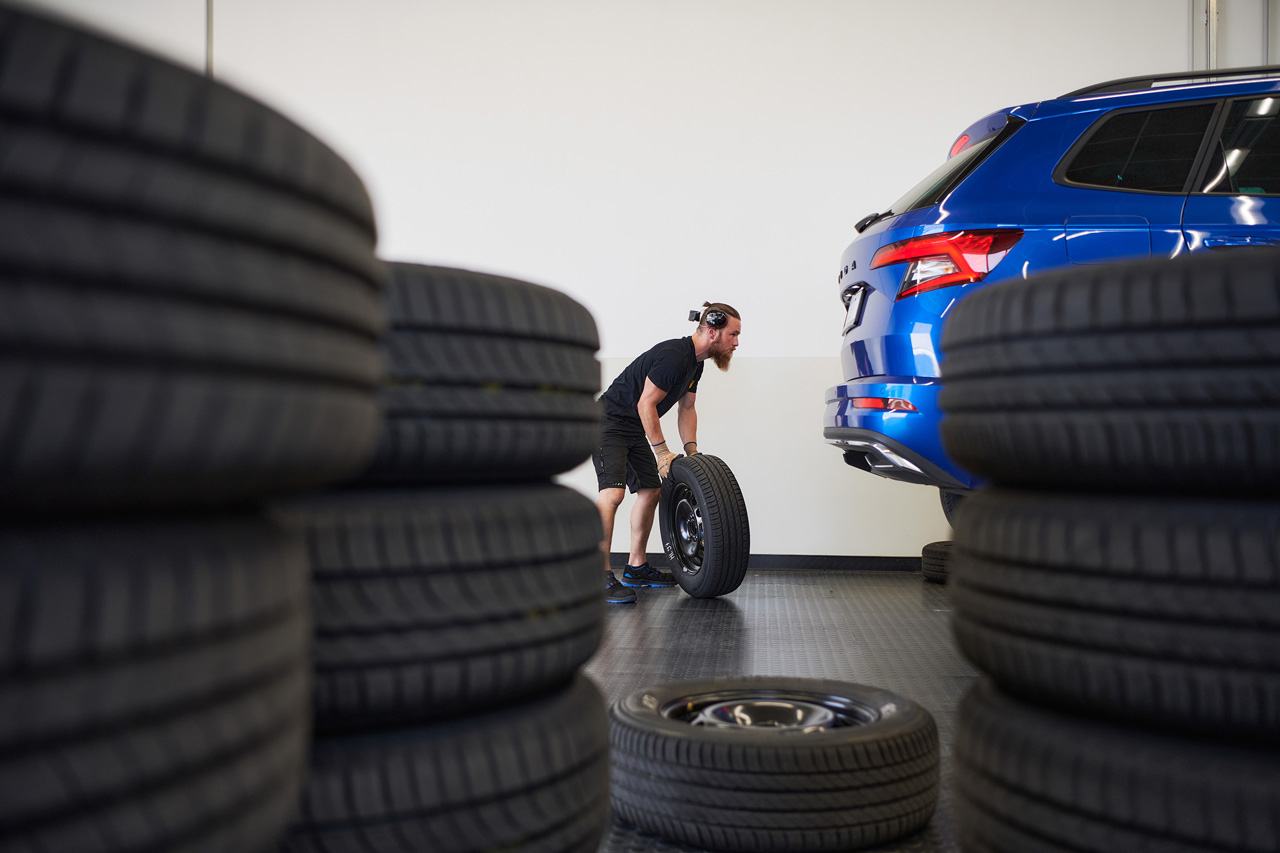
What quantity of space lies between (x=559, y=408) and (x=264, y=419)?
2.17 ft

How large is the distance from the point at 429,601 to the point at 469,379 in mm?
290

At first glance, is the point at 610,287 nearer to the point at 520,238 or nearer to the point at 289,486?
the point at 520,238

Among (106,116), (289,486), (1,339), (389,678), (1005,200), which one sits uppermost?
(1005,200)

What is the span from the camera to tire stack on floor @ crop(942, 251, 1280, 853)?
3.05 ft

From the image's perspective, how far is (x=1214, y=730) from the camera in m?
0.96

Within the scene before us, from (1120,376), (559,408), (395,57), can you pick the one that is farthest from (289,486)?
(395,57)

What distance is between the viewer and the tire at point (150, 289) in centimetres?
54

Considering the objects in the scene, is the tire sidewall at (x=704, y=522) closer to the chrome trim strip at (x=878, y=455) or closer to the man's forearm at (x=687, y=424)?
the man's forearm at (x=687, y=424)

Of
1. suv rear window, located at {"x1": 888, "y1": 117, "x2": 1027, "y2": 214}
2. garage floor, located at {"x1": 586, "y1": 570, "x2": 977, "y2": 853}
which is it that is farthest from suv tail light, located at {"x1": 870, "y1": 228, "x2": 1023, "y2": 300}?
garage floor, located at {"x1": 586, "y1": 570, "x2": 977, "y2": 853}

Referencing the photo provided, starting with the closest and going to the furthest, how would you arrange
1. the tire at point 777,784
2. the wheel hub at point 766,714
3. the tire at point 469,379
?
the tire at point 469,379 → the tire at point 777,784 → the wheel hub at point 766,714

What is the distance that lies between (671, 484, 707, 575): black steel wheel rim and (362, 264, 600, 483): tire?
326cm

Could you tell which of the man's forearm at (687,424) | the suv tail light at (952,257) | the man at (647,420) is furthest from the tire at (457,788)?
the man's forearm at (687,424)

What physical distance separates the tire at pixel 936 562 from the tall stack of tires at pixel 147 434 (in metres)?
4.65

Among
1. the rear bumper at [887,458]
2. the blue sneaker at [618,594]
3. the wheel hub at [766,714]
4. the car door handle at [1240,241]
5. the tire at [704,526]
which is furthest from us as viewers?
the blue sneaker at [618,594]
